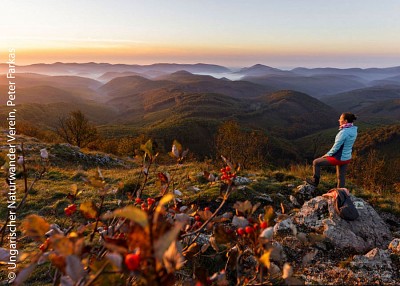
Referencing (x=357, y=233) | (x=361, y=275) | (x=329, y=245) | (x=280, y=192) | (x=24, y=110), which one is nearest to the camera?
(x=361, y=275)

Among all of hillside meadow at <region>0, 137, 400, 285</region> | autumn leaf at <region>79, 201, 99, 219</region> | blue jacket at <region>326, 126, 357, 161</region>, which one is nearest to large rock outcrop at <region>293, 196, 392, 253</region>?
hillside meadow at <region>0, 137, 400, 285</region>

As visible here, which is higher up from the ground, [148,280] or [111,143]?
[148,280]

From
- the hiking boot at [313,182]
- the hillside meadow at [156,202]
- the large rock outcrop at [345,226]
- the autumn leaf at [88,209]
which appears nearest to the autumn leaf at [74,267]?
the hillside meadow at [156,202]

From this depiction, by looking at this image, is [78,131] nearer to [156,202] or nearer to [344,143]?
[344,143]

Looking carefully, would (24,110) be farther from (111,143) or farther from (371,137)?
(371,137)

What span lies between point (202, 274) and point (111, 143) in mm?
43029

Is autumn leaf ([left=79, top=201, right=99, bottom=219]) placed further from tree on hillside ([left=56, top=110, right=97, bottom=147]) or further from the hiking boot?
tree on hillside ([left=56, top=110, right=97, bottom=147])

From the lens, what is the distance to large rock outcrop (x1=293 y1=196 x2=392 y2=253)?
577 cm

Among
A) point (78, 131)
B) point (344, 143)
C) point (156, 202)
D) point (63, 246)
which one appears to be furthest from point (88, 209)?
point (78, 131)

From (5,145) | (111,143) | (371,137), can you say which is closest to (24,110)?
(111,143)

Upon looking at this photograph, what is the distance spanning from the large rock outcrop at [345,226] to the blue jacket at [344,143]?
1.26 m

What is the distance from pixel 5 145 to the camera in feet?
64.7

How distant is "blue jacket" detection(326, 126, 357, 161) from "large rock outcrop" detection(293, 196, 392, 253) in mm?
1261

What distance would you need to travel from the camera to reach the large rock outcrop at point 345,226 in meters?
5.77
